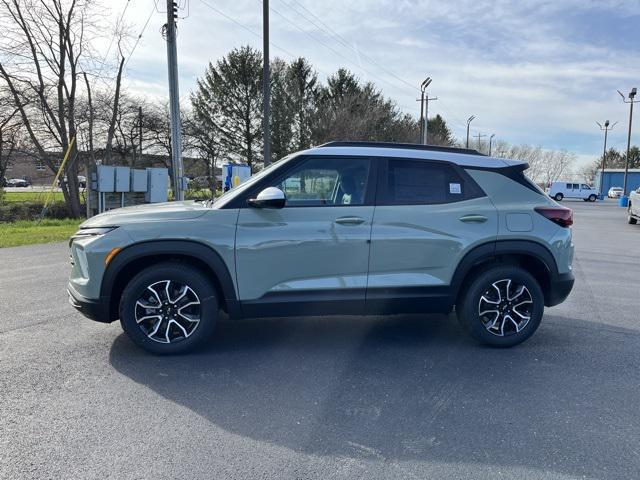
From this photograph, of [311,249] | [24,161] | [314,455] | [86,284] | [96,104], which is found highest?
[96,104]

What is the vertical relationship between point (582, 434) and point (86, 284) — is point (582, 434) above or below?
below

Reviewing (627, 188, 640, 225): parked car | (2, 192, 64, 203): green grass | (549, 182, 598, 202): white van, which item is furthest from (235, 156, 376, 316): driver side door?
(549, 182, 598, 202): white van

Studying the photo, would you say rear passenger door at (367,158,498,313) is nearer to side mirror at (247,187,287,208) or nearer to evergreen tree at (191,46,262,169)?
side mirror at (247,187,287,208)

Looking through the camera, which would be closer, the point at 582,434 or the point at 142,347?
the point at 582,434

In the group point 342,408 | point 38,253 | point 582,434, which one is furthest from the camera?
point 38,253

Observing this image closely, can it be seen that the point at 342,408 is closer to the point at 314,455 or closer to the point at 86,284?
the point at 314,455

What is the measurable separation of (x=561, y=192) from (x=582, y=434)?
47575 millimetres

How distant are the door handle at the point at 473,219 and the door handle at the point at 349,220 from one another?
36.7 inches

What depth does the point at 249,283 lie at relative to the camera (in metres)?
3.96

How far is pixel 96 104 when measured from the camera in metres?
21.7

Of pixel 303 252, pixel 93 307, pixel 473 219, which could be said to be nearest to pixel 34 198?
pixel 93 307

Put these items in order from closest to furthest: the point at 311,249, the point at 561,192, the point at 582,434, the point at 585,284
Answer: the point at 582,434
the point at 311,249
the point at 585,284
the point at 561,192

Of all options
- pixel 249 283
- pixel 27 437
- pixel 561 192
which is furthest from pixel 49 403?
pixel 561 192

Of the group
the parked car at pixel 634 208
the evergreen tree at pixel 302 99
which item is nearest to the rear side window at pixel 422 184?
the parked car at pixel 634 208
